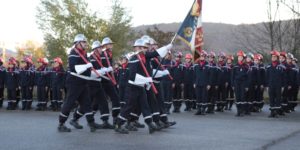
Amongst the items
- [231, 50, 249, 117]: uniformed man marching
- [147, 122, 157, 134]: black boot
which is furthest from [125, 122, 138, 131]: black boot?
[231, 50, 249, 117]: uniformed man marching

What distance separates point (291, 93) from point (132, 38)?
24.0 meters

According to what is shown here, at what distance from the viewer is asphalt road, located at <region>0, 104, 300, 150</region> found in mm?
9977

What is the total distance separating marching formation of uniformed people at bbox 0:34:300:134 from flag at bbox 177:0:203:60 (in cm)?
71

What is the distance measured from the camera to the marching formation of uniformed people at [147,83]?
39.9 ft

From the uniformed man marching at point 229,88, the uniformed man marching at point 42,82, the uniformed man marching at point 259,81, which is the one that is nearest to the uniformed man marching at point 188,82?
the uniformed man marching at point 229,88

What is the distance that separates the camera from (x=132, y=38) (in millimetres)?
42438

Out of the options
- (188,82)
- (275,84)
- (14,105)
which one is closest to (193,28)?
(275,84)

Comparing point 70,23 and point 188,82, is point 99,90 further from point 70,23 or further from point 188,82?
point 70,23

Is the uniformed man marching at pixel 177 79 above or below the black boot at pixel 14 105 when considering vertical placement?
above

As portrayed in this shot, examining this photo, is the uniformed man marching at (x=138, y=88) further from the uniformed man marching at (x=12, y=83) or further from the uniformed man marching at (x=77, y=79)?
the uniformed man marching at (x=12, y=83)

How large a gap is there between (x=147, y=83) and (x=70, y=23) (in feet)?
93.5

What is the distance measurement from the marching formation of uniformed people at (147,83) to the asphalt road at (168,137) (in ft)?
2.00

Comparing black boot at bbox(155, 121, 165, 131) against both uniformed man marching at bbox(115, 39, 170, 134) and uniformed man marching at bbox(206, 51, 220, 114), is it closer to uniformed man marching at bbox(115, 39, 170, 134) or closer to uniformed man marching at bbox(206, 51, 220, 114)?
uniformed man marching at bbox(115, 39, 170, 134)

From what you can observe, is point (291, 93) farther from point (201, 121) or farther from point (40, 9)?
point (40, 9)
